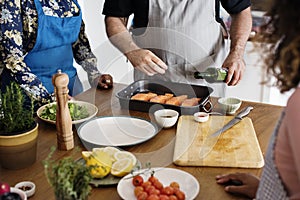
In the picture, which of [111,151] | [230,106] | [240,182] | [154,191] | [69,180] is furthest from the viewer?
[230,106]

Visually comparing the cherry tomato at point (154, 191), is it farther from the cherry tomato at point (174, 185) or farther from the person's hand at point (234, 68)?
the person's hand at point (234, 68)

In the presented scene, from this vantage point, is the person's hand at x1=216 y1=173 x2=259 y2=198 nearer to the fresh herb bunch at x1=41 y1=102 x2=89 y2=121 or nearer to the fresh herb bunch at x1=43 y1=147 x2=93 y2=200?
the fresh herb bunch at x1=43 y1=147 x2=93 y2=200

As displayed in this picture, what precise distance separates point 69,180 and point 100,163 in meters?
0.25

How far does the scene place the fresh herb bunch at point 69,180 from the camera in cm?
100

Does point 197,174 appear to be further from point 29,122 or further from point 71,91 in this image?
point 71,91

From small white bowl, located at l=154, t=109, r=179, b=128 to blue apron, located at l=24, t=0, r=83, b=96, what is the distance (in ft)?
2.60

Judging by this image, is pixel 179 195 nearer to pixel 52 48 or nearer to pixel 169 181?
pixel 169 181

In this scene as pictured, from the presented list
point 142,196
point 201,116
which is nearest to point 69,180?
point 142,196

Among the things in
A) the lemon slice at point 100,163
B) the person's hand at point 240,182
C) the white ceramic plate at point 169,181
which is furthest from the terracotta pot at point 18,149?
the person's hand at point 240,182

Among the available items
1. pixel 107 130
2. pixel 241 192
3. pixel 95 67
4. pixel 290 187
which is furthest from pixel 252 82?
pixel 290 187

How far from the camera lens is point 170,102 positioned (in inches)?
68.3

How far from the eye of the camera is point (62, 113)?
145 cm

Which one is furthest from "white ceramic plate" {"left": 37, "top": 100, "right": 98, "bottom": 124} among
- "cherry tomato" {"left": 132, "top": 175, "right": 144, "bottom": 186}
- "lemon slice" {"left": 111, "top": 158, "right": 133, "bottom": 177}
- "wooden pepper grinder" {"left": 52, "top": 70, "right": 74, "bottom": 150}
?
"cherry tomato" {"left": 132, "top": 175, "right": 144, "bottom": 186}

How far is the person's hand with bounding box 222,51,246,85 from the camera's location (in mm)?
1887
